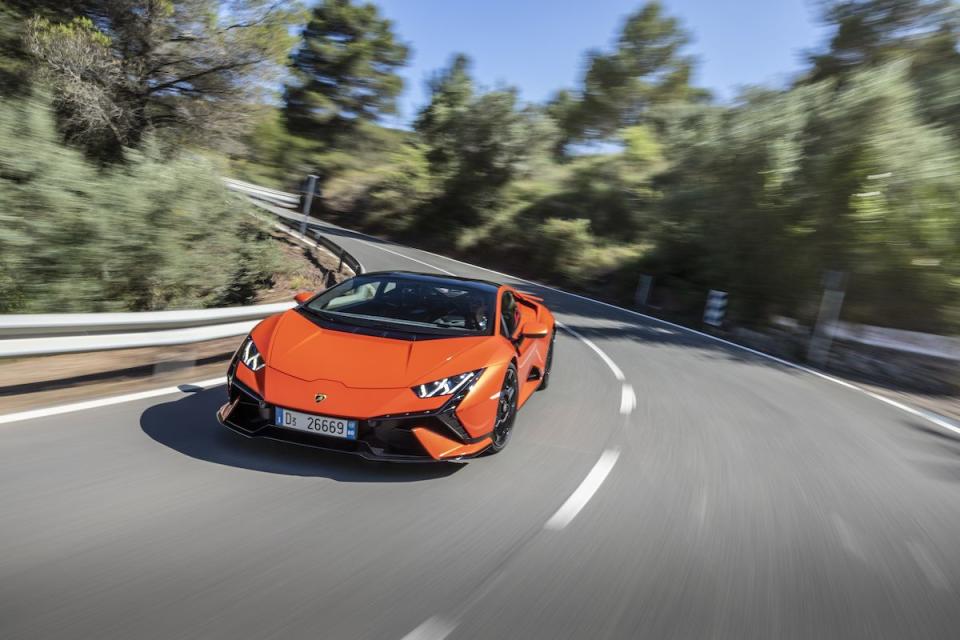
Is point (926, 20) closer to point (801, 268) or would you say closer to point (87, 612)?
point (801, 268)

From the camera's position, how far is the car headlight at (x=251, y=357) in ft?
15.1

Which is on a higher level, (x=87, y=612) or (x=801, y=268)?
(x=801, y=268)

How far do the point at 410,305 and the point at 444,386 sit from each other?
1.44 meters

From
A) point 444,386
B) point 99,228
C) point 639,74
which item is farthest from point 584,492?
point 639,74

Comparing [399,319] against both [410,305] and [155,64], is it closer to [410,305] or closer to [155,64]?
[410,305]

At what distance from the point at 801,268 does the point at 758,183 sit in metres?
2.39

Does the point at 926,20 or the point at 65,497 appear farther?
the point at 926,20

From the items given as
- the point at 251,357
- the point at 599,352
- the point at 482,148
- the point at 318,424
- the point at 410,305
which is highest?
the point at 482,148

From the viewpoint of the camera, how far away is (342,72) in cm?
4244

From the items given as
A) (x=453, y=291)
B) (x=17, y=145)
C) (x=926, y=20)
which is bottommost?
(x=453, y=291)

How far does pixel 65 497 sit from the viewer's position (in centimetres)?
372

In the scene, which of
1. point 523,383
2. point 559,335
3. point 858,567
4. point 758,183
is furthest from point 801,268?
point 858,567

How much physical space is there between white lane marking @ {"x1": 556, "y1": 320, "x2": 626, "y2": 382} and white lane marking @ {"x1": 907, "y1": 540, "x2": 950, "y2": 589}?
4869 millimetres

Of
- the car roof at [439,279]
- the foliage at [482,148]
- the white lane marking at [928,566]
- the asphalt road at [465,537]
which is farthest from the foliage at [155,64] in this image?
the foliage at [482,148]
